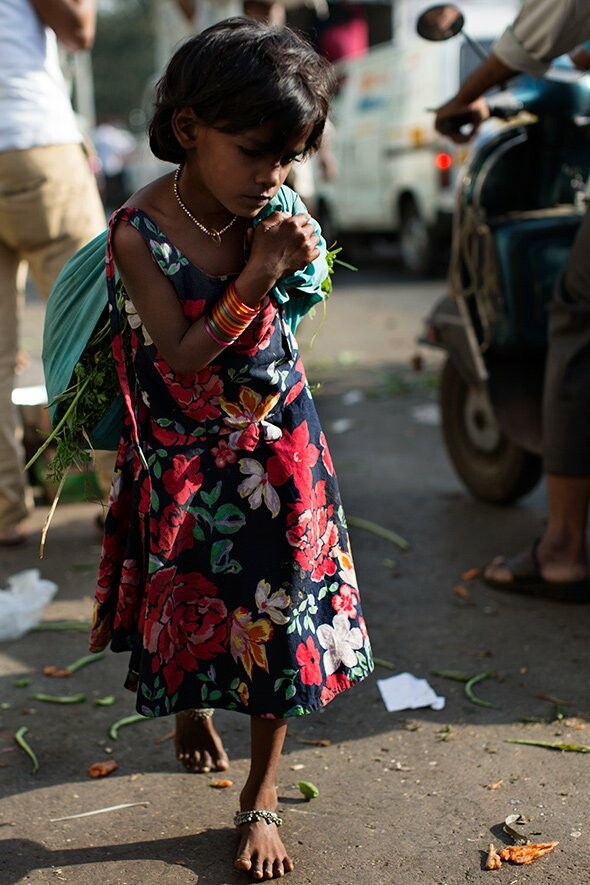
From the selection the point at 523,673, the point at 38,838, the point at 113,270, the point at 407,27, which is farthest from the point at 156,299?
the point at 407,27

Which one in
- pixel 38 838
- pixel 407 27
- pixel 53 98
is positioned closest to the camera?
pixel 38 838

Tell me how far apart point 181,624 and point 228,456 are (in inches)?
14.6

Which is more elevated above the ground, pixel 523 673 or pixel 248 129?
pixel 248 129

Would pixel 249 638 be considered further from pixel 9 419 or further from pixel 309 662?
pixel 9 419

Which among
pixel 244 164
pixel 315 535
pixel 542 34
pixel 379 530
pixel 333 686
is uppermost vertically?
pixel 542 34

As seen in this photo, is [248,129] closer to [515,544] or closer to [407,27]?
[515,544]

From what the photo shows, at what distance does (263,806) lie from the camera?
2572 millimetres

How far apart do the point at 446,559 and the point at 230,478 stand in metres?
1.99

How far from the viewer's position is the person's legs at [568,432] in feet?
12.2

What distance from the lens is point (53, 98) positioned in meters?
4.23

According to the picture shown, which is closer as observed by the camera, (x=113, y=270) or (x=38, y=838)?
(x=113, y=270)

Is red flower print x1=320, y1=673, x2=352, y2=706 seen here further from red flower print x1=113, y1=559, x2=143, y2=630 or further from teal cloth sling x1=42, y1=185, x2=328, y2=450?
teal cloth sling x1=42, y1=185, x2=328, y2=450

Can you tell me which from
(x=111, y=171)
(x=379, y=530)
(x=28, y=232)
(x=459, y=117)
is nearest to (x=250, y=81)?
(x=459, y=117)

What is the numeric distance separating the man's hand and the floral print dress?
1.69 metres
